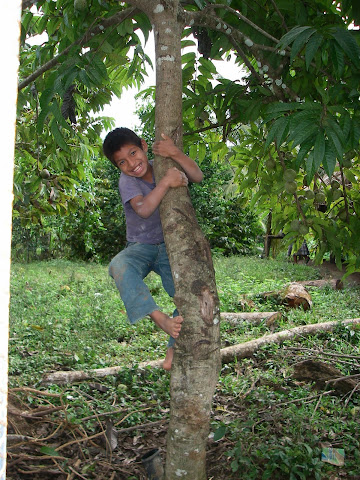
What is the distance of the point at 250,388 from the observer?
3.56m

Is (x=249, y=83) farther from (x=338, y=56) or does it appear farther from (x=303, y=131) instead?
(x=303, y=131)

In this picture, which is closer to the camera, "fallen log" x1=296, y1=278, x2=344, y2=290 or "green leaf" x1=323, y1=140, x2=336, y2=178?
"green leaf" x1=323, y1=140, x2=336, y2=178

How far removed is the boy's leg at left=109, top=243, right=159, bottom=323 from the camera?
246cm

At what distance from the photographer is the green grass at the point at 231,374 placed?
104 inches

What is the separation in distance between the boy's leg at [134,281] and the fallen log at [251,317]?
9.69 feet

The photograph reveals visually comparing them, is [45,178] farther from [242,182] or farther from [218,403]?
[218,403]

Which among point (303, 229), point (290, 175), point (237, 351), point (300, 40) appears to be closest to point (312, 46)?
point (300, 40)

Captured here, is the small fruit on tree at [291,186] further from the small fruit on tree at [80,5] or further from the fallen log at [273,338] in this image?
the fallen log at [273,338]

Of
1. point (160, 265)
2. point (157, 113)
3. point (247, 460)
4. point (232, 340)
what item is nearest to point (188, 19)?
point (157, 113)

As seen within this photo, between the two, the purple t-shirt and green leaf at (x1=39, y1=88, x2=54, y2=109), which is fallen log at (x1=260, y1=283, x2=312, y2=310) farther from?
green leaf at (x1=39, y1=88, x2=54, y2=109)

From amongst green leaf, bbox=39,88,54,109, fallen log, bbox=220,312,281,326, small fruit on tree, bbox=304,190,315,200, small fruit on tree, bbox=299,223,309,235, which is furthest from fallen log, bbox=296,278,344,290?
green leaf, bbox=39,88,54,109

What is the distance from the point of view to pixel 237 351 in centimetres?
432

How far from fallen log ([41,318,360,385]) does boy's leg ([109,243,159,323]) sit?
4.87ft

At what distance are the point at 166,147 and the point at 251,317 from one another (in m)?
3.73
